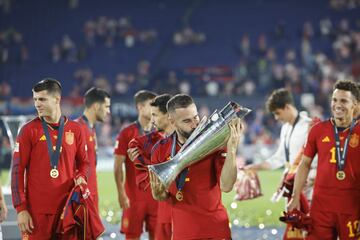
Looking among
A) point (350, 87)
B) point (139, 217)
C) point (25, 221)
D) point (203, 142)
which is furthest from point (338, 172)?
point (139, 217)

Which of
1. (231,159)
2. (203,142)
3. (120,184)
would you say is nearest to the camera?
(203,142)

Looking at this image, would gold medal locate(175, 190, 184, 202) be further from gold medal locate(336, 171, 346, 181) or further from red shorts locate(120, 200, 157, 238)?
red shorts locate(120, 200, 157, 238)

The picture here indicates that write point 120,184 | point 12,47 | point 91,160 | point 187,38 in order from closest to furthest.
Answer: point 91,160, point 120,184, point 12,47, point 187,38

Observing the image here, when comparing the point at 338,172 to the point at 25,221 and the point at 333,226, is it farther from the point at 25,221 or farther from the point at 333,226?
the point at 25,221

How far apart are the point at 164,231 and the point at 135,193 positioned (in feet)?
5.50

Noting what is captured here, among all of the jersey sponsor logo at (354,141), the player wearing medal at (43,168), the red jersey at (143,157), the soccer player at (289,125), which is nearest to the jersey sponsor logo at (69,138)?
the player wearing medal at (43,168)

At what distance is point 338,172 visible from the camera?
241 inches

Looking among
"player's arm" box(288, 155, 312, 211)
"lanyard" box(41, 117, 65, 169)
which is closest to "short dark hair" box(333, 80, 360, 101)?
"player's arm" box(288, 155, 312, 211)

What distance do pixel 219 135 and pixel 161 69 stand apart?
80.5 feet

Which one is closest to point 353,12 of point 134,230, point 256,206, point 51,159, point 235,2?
point 235,2

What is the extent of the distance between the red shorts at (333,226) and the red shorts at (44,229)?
6.49 feet

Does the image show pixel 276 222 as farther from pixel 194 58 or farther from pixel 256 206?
pixel 194 58

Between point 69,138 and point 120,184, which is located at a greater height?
point 69,138

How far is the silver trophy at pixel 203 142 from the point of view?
484 cm
